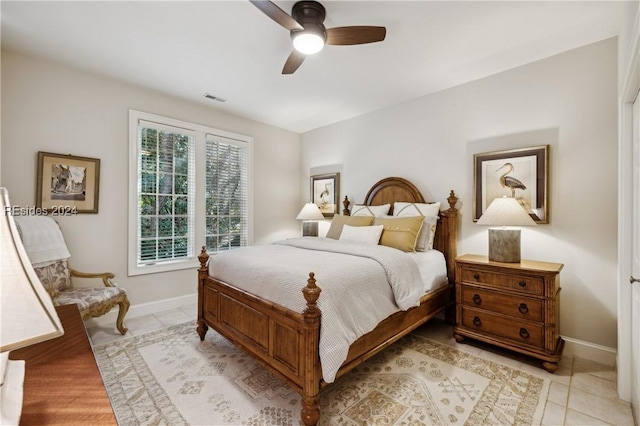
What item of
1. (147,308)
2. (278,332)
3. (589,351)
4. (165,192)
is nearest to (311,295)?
(278,332)

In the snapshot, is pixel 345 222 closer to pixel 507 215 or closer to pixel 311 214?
pixel 311 214

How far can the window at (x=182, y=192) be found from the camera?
138 inches

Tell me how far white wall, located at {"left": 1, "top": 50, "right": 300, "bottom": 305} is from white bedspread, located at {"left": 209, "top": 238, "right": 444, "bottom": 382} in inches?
55.6

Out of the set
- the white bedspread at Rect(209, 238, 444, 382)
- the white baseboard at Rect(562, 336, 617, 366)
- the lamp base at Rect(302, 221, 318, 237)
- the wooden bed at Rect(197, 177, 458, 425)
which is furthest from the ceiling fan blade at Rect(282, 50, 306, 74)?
the white baseboard at Rect(562, 336, 617, 366)

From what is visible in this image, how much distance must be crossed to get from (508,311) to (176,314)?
3.53 m

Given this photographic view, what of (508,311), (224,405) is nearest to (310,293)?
(224,405)

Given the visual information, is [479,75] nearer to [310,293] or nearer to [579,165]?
[579,165]

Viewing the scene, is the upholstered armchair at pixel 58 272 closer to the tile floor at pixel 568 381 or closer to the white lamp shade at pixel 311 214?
the tile floor at pixel 568 381

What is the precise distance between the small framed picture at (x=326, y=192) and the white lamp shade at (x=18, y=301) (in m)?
4.08

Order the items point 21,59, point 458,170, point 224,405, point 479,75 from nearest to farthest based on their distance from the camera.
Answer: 1. point 224,405
2. point 21,59
3. point 479,75
4. point 458,170

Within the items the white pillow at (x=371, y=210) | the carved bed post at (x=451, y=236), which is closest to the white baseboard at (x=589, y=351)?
the carved bed post at (x=451, y=236)

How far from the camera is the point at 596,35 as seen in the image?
2.40 meters

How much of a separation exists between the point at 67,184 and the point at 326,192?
10.7ft

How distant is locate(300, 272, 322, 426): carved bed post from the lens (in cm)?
167
